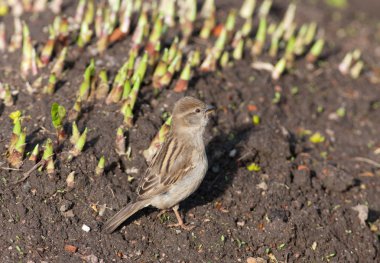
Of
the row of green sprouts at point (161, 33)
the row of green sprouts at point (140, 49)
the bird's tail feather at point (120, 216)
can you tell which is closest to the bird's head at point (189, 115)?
the row of green sprouts at point (140, 49)

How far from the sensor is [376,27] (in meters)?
13.2

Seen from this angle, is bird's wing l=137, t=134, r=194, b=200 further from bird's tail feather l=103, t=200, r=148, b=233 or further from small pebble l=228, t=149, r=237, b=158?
small pebble l=228, t=149, r=237, b=158

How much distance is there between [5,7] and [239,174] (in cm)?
442

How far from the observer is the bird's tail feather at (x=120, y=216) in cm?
679

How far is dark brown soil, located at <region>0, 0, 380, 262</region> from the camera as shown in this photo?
6770 millimetres

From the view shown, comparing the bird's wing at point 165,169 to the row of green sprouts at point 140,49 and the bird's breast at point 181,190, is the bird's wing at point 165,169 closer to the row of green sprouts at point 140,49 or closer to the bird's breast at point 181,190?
the bird's breast at point 181,190

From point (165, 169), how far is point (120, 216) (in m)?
0.72

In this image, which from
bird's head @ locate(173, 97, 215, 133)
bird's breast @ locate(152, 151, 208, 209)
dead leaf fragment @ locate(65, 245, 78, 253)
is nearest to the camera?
dead leaf fragment @ locate(65, 245, 78, 253)

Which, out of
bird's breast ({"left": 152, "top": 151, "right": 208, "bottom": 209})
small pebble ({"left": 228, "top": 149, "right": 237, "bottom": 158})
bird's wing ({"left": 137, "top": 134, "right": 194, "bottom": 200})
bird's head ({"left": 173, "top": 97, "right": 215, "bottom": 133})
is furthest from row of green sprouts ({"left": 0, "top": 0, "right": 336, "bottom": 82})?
bird's breast ({"left": 152, "top": 151, "right": 208, "bottom": 209})

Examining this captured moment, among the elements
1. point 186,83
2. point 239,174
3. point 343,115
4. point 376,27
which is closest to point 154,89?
point 186,83

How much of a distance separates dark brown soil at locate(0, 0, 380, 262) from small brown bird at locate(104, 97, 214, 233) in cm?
25

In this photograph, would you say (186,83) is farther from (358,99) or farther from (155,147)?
(358,99)

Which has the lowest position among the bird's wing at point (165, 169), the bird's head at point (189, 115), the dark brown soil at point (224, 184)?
the dark brown soil at point (224, 184)

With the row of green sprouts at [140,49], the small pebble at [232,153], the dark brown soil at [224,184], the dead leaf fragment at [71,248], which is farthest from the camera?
the small pebble at [232,153]
